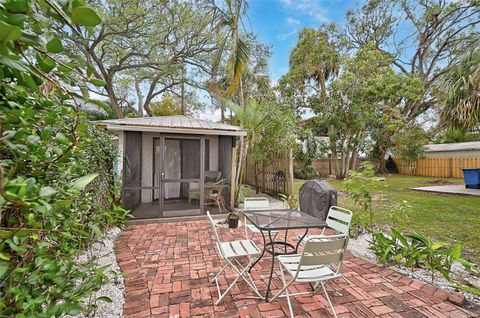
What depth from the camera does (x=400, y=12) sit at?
51.4ft

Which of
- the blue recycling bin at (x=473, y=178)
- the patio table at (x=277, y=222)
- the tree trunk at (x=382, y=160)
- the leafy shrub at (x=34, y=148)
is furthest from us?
the tree trunk at (x=382, y=160)

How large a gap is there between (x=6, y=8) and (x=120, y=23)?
10197 mm

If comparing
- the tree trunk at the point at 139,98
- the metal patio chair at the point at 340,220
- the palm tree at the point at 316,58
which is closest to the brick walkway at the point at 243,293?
the metal patio chair at the point at 340,220

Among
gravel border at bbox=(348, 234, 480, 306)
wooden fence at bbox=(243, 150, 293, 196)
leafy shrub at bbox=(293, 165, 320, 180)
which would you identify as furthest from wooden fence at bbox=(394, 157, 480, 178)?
gravel border at bbox=(348, 234, 480, 306)

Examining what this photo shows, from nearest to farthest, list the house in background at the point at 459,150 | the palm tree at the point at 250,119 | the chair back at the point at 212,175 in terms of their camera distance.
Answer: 1. the chair back at the point at 212,175
2. the palm tree at the point at 250,119
3. the house in background at the point at 459,150

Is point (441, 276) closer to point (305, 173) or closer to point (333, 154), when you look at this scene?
point (305, 173)

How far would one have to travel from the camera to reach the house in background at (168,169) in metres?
5.94

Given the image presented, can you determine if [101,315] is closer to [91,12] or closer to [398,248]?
[91,12]

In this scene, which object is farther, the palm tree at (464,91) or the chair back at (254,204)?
the palm tree at (464,91)

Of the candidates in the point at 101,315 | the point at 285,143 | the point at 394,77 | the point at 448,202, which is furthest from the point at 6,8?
the point at 394,77

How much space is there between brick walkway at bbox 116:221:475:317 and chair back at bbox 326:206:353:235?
65cm

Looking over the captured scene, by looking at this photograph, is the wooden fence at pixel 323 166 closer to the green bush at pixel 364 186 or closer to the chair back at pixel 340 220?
the green bush at pixel 364 186

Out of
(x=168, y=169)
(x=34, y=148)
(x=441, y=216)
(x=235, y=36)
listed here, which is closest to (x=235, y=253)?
(x=34, y=148)

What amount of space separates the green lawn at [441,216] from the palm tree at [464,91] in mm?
2429
